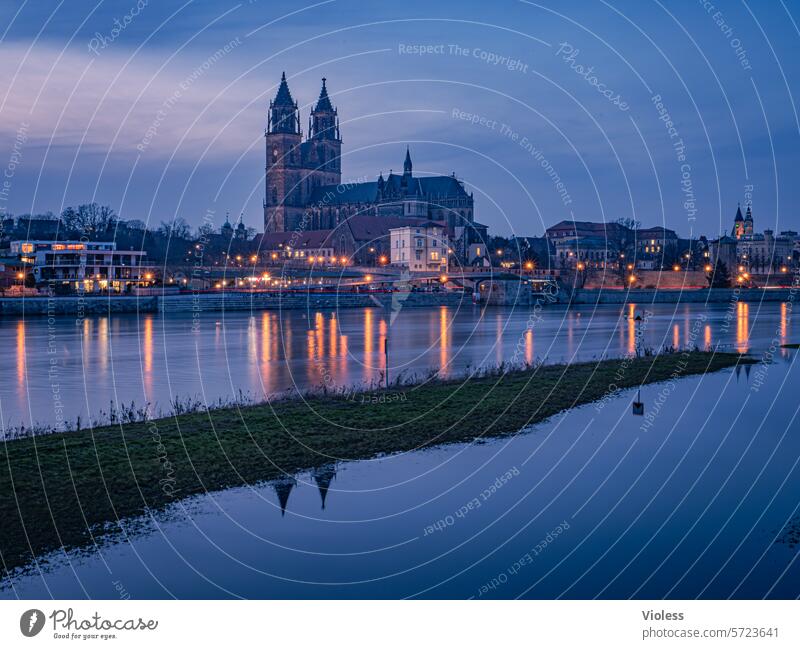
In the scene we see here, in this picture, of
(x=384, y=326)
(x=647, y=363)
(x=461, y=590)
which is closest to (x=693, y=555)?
(x=461, y=590)

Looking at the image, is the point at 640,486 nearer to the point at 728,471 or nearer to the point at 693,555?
the point at 728,471

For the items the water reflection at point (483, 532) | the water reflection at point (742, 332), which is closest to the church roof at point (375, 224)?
the water reflection at point (742, 332)

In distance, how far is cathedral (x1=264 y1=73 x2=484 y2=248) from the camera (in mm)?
158250

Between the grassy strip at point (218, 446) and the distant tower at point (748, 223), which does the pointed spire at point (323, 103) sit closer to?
the distant tower at point (748, 223)

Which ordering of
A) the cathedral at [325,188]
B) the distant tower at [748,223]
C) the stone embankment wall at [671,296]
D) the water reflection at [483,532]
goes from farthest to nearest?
the distant tower at [748,223], the cathedral at [325,188], the stone embankment wall at [671,296], the water reflection at [483,532]

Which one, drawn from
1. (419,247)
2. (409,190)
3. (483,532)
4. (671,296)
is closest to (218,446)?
(483,532)

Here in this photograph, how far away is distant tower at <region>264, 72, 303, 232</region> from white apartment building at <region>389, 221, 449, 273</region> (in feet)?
147

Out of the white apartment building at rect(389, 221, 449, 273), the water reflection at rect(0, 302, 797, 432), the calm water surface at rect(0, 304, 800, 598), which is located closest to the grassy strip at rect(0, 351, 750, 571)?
the calm water surface at rect(0, 304, 800, 598)

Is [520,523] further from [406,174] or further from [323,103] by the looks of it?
[323,103]

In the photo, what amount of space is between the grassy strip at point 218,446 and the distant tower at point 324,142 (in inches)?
6355

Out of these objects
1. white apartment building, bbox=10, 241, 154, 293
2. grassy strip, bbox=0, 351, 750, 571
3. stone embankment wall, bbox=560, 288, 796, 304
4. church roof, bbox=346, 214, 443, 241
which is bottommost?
grassy strip, bbox=0, 351, 750, 571

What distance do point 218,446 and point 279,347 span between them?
104 feet

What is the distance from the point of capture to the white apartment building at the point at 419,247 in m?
132

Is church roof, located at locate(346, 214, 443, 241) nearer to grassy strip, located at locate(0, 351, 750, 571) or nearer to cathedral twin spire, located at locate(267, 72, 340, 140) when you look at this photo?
cathedral twin spire, located at locate(267, 72, 340, 140)
